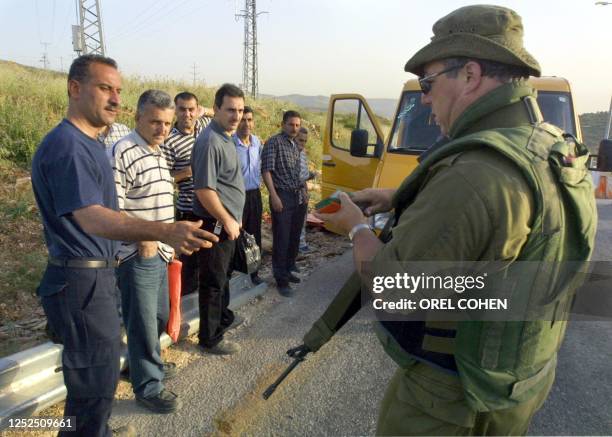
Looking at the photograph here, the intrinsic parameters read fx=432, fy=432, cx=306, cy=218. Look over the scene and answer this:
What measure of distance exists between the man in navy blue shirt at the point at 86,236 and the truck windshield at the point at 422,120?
3.58 metres

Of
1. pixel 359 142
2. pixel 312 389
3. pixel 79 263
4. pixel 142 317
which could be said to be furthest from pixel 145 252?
pixel 359 142

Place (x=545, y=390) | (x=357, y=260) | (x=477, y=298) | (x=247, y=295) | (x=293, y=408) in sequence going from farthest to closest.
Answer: (x=247, y=295)
(x=293, y=408)
(x=545, y=390)
(x=357, y=260)
(x=477, y=298)

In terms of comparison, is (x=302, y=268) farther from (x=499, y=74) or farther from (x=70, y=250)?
(x=499, y=74)

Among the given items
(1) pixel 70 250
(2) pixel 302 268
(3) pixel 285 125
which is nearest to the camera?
(1) pixel 70 250

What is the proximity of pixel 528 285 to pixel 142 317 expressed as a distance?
235cm

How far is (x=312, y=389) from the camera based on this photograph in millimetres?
3092

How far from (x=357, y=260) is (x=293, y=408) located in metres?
1.92

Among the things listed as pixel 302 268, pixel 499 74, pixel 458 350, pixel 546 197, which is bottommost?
pixel 302 268

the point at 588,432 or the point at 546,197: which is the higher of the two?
the point at 546,197

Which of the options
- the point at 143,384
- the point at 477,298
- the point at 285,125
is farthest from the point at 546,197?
the point at 285,125

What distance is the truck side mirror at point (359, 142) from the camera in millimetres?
5090

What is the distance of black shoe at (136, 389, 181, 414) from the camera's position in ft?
Result: 9.15

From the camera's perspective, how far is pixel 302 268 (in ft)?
Answer: 19.6

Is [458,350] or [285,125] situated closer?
[458,350]
